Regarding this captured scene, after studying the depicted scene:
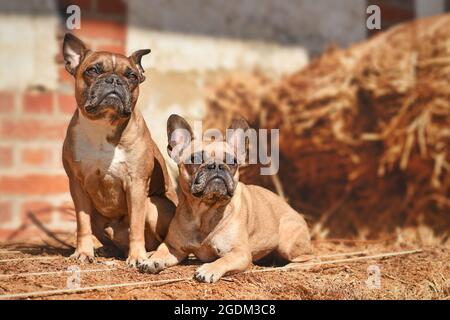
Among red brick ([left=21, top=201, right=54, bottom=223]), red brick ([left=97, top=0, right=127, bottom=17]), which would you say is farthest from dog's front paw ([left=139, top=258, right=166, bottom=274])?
red brick ([left=97, top=0, right=127, bottom=17])

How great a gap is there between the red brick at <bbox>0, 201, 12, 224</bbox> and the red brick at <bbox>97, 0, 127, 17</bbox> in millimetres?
1685

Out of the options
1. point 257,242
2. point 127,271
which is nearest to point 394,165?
point 257,242

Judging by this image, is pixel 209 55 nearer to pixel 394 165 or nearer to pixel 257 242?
pixel 394 165

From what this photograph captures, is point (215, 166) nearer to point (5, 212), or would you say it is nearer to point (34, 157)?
point (34, 157)

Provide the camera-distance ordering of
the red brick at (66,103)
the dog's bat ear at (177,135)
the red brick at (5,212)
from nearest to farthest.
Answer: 1. the dog's bat ear at (177,135)
2. the red brick at (5,212)
3. the red brick at (66,103)

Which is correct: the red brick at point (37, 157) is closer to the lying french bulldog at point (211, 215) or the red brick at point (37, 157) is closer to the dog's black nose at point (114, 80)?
the lying french bulldog at point (211, 215)

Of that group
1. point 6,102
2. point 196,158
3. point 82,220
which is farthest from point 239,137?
point 6,102

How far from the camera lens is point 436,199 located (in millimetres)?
5691

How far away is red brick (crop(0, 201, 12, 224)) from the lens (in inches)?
203

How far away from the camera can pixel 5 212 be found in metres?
5.16

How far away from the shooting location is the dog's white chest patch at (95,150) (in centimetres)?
357

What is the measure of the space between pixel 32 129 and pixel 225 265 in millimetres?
2452

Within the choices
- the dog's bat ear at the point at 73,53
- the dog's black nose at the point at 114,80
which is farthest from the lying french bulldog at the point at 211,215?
the dog's bat ear at the point at 73,53

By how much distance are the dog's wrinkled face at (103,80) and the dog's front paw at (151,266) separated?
748mm
